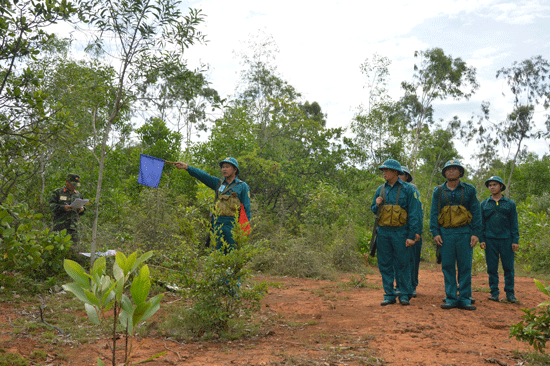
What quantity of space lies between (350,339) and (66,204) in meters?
5.56

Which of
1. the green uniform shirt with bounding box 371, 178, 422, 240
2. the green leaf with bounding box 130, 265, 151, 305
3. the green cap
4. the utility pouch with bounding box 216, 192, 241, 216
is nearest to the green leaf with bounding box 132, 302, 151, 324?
the green leaf with bounding box 130, 265, 151, 305

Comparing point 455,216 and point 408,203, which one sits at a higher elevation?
point 408,203

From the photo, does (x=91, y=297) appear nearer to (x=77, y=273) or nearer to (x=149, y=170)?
(x=77, y=273)

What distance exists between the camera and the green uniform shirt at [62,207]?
734 cm

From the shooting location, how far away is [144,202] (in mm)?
9016

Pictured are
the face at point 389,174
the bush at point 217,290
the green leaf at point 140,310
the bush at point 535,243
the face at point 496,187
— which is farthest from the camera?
the bush at point 535,243

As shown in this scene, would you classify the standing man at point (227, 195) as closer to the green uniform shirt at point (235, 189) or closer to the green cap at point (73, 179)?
the green uniform shirt at point (235, 189)

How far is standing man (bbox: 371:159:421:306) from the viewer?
232 inches

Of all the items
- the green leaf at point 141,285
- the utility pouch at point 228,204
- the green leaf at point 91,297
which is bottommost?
the green leaf at point 91,297

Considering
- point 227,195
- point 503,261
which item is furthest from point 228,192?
point 503,261

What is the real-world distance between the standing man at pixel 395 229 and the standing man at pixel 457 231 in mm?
406

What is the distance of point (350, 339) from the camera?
4.33 meters

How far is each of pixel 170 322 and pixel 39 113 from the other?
2.60m

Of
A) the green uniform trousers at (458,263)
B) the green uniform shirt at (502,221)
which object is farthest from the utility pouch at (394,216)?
the green uniform shirt at (502,221)
